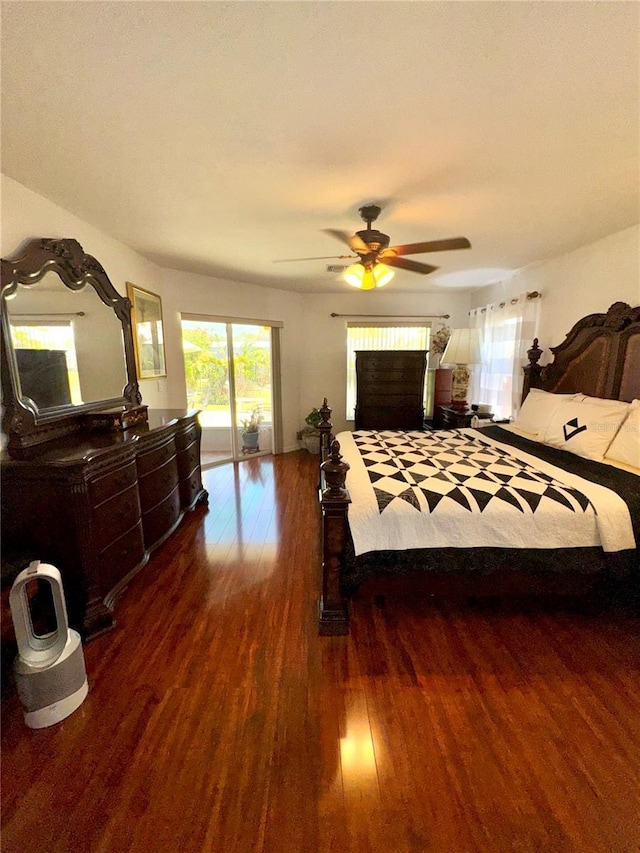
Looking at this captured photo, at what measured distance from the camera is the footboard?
5.88ft

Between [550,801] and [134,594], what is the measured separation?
7.29ft

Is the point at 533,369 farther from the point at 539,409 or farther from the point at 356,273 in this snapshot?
the point at 356,273

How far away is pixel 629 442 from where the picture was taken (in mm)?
2246

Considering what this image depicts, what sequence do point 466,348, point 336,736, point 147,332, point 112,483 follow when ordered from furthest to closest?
point 466,348
point 147,332
point 112,483
point 336,736

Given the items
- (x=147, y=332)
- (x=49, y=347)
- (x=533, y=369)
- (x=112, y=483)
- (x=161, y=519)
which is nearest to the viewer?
(x=112, y=483)

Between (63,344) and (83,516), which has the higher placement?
(63,344)

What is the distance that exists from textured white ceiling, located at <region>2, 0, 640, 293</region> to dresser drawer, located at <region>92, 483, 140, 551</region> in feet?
5.83

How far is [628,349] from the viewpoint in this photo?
2646 millimetres

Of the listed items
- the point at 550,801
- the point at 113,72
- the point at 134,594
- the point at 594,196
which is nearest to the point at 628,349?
the point at 594,196

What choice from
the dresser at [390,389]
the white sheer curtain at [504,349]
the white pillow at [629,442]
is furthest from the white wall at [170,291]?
the white pillow at [629,442]

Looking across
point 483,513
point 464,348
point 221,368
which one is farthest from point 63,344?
point 464,348

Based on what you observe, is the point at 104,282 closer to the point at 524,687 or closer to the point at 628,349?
the point at 524,687

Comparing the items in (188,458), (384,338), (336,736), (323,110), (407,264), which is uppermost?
(323,110)

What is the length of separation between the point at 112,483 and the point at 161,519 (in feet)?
2.41
